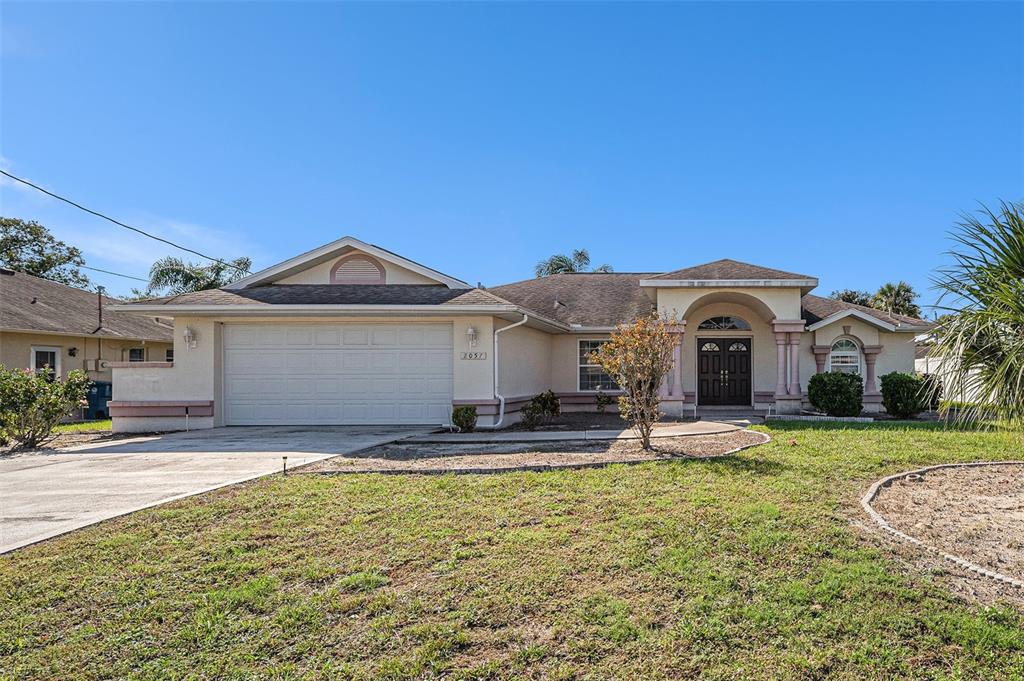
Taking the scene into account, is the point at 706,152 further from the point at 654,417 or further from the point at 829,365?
the point at 654,417

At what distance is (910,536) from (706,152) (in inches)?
655

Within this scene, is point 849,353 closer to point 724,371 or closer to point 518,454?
point 724,371

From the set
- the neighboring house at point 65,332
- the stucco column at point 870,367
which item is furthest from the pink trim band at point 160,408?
the stucco column at point 870,367

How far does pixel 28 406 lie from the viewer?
1109 centimetres

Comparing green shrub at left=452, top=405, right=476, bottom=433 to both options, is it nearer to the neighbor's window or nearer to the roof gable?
the roof gable

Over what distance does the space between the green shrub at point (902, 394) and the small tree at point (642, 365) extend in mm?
9381

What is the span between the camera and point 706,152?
1916 cm

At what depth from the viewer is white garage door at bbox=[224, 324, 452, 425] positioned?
1365cm

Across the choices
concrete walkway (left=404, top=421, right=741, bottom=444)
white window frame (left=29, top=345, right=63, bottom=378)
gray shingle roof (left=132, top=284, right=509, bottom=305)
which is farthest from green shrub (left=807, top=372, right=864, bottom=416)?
white window frame (left=29, top=345, right=63, bottom=378)

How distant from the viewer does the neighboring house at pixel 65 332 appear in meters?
17.7

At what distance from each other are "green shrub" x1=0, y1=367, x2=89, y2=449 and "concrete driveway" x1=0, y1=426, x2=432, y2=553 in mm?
926

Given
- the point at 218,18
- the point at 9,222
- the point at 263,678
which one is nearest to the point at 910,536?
the point at 263,678

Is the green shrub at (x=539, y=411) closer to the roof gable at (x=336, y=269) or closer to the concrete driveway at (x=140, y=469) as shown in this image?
the concrete driveway at (x=140, y=469)

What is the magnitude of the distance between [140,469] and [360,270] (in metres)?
7.70
